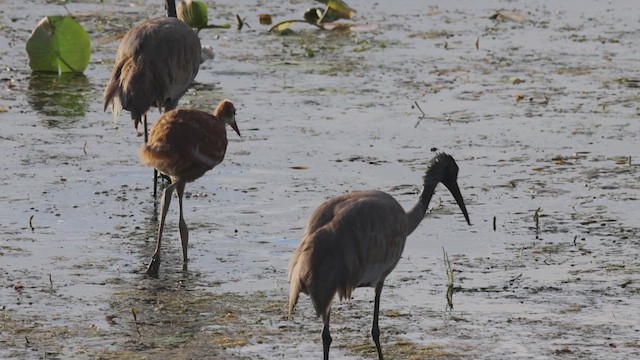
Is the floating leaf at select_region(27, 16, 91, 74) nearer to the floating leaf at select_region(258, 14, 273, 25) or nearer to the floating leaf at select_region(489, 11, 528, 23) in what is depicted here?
the floating leaf at select_region(258, 14, 273, 25)

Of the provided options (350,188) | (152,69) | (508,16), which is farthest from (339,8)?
(350,188)

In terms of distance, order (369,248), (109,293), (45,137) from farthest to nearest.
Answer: (45,137) < (109,293) < (369,248)

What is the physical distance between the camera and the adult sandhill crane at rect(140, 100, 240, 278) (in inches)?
363

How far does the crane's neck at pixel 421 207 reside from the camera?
26.9ft

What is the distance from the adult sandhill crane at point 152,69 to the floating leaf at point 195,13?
2994mm

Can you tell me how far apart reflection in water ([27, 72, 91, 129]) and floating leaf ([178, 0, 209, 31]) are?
115 centimetres

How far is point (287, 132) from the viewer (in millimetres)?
12430

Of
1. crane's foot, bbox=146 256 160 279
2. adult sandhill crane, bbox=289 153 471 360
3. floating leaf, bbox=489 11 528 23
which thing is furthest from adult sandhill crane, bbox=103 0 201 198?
floating leaf, bbox=489 11 528 23

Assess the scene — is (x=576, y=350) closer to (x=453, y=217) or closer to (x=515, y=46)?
(x=453, y=217)

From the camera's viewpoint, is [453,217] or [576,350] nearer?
[576,350]

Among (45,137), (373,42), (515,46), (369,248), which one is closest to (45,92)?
(45,137)

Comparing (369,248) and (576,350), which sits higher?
(369,248)

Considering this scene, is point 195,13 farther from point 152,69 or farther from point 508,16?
point 508,16

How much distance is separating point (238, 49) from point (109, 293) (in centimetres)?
722
